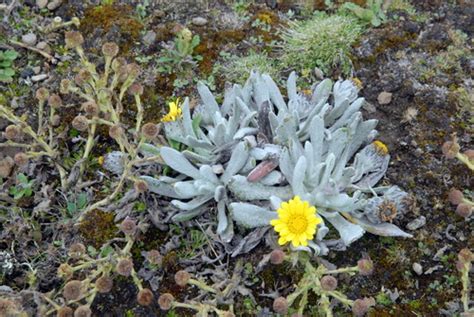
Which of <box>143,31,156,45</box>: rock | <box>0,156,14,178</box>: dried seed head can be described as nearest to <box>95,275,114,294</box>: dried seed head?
<box>0,156,14,178</box>: dried seed head

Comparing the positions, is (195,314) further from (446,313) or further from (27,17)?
(27,17)

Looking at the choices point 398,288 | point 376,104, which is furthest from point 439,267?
point 376,104

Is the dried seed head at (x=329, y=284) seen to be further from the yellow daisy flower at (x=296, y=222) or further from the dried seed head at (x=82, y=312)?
the dried seed head at (x=82, y=312)

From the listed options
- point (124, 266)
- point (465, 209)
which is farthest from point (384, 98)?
point (124, 266)

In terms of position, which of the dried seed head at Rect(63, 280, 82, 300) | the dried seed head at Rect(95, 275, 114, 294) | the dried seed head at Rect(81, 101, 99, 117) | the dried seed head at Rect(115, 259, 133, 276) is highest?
the dried seed head at Rect(81, 101, 99, 117)

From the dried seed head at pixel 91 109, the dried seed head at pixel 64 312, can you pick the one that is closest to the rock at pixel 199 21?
the dried seed head at pixel 91 109

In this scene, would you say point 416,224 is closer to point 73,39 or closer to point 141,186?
point 141,186

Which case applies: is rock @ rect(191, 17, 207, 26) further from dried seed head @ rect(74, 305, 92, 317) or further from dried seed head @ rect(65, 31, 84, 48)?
dried seed head @ rect(74, 305, 92, 317)

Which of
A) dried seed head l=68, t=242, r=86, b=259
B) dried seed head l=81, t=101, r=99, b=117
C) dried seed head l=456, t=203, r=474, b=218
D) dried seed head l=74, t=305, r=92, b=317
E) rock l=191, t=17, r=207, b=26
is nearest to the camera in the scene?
dried seed head l=74, t=305, r=92, b=317
